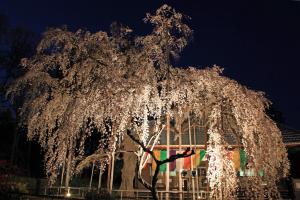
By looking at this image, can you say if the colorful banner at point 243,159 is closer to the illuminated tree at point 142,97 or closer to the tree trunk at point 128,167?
the illuminated tree at point 142,97

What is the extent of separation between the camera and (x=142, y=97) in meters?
7.62

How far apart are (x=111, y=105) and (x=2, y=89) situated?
2034 centimetres

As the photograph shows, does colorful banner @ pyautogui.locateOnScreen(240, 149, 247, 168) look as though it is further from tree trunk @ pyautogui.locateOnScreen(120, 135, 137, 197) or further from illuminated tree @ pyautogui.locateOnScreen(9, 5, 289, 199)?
tree trunk @ pyautogui.locateOnScreen(120, 135, 137, 197)

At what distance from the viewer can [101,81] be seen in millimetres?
7660

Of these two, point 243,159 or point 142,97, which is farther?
point 243,159

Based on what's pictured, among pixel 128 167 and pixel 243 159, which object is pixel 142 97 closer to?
pixel 243 159

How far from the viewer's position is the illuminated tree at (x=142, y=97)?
785 centimetres

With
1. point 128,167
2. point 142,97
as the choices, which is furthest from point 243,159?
point 128,167

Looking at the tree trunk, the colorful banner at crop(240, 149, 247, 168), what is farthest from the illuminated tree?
the tree trunk

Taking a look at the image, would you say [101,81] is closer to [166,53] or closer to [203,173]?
[166,53]

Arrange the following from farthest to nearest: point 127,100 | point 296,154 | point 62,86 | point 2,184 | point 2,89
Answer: point 2,89 → point 296,154 → point 2,184 → point 62,86 → point 127,100

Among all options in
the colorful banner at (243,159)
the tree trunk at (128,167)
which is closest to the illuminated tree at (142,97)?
the colorful banner at (243,159)

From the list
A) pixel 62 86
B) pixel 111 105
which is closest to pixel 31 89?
pixel 62 86

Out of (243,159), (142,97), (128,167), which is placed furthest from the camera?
(128,167)
